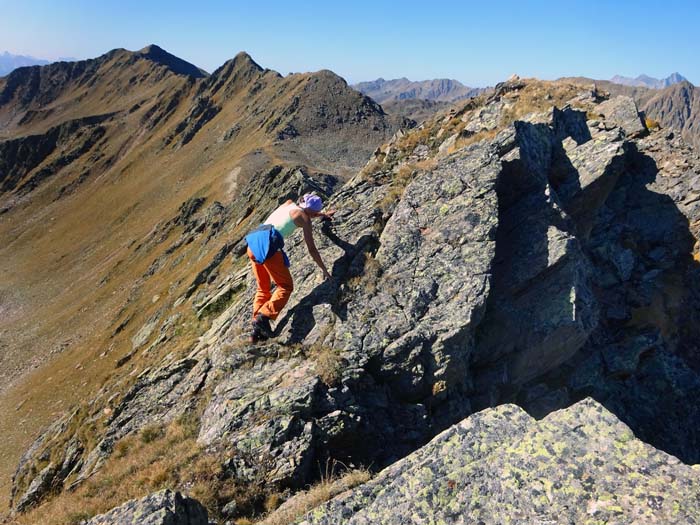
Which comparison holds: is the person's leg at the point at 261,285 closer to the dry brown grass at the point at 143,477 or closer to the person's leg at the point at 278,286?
the person's leg at the point at 278,286

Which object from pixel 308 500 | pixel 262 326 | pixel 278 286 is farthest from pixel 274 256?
pixel 308 500

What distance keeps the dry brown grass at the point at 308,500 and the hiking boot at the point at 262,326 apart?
5.28 metres

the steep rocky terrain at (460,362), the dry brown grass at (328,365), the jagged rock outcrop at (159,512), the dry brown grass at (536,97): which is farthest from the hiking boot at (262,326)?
the dry brown grass at (536,97)

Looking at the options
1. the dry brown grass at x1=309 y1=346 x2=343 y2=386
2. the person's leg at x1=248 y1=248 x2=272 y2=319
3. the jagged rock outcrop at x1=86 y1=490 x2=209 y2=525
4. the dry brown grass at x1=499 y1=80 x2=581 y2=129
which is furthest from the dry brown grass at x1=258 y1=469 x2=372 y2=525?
the dry brown grass at x1=499 y1=80 x2=581 y2=129

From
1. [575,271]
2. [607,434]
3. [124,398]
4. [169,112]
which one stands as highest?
[169,112]

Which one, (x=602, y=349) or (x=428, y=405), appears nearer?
(x=428, y=405)

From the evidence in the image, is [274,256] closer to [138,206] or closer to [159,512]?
[159,512]

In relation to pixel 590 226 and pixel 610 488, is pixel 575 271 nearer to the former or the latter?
pixel 590 226

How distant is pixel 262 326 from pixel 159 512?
21.2 feet

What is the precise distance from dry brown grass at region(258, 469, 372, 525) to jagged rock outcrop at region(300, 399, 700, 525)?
2.03ft

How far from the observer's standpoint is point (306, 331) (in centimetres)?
1342

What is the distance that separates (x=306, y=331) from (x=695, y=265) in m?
20.6

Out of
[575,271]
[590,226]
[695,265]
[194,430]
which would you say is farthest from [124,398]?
[695,265]

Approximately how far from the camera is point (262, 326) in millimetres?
13617
